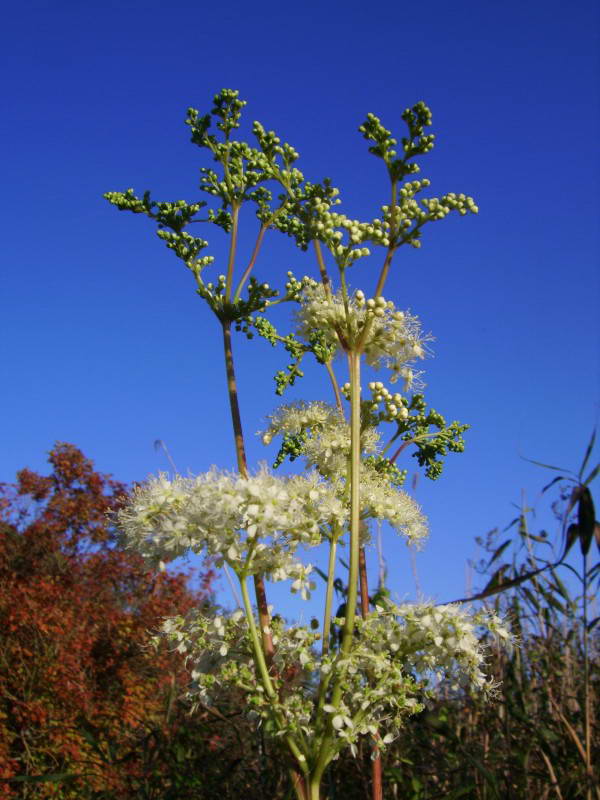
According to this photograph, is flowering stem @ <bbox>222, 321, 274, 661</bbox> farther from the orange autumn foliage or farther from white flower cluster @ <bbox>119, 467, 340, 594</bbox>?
the orange autumn foliage

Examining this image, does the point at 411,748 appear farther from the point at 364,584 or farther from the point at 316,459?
the point at 316,459

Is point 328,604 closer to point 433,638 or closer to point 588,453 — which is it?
point 433,638

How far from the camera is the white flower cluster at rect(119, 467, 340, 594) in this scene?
8.38ft

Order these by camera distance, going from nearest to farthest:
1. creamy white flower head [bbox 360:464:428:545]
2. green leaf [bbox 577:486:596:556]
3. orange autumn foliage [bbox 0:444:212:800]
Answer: creamy white flower head [bbox 360:464:428:545]
green leaf [bbox 577:486:596:556]
orange autumn foliage [bbox 0:444:212:800]

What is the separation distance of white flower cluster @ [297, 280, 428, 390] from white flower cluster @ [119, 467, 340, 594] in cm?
64

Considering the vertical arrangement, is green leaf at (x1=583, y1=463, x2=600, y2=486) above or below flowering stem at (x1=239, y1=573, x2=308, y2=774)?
above

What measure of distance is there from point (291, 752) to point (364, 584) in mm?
710

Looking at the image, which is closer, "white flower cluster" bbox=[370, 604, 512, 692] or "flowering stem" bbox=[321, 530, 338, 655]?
"white flower cluster" bbox=[370, 604, 512, 692]

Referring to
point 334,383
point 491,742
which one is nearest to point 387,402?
point 334,383

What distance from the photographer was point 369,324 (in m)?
2.91

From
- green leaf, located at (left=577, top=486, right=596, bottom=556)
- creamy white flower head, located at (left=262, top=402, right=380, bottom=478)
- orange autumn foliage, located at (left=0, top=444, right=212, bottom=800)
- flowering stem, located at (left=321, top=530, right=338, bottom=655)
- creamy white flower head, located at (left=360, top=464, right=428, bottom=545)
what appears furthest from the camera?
orange autumn foliage, located at (left=0, top=444, right=212, bottom=800)

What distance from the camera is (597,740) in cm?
441

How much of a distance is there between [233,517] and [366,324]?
0.94 m

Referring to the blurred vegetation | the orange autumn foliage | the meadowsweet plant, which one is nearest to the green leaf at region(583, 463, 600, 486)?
the blurred vegetation
